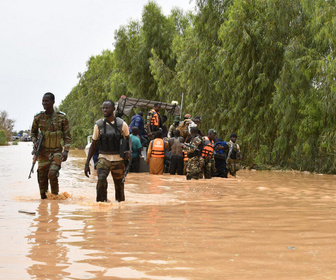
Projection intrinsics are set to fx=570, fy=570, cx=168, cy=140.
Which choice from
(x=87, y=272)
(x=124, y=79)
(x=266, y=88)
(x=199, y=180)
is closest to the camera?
(x=87, y=272)

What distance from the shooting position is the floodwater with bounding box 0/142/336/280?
4973 millimetres

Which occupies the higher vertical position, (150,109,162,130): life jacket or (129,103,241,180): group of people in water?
(150,109,162,130): life jacket

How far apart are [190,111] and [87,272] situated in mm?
24352

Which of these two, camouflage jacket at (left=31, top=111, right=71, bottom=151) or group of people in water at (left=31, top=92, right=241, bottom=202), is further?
camouflage jacket at (left=31, top=111, right=71, bottom=151)

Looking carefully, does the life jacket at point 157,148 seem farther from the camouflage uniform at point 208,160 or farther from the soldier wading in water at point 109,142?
the soldier wading in water at point 109,142

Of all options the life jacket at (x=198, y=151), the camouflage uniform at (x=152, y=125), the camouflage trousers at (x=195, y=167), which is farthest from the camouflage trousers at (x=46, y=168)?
the camouflage uniform at (x=152, y=125)

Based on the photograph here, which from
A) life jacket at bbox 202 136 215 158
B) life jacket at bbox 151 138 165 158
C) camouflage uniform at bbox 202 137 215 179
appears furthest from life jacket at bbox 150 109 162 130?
life jacket at bbox 202 136 215 158

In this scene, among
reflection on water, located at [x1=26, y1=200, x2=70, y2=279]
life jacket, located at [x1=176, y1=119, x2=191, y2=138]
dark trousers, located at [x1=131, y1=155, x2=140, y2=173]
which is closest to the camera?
reflection on water, located at [x1=26, y1=200, x2=70, y2=279]

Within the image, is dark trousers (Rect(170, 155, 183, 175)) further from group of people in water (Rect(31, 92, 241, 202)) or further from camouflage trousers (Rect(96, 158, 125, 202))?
camouflage trousers (Rect(96, 158, 125, 202))

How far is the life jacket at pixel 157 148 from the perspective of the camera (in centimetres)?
1955

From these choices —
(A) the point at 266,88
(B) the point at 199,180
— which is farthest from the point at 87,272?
(A) the point at 266,88

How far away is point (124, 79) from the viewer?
137ft

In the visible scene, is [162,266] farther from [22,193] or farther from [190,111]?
[190,111]

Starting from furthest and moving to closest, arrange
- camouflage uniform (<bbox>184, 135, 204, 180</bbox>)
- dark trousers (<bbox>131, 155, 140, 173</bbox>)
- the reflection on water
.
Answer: dark trousers (<bbox>131, 155, 140, 173</bbox>)
camouflage uniform (<bbox>184, 135, 204, 180</bbox>)
the reflection on water
